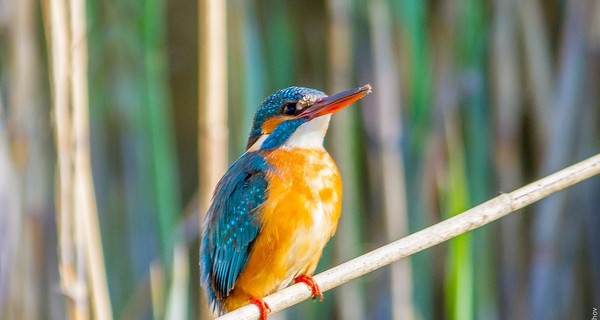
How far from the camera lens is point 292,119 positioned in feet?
8.05

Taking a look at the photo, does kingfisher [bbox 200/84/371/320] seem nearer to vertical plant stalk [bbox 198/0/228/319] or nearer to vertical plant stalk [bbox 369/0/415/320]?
vertical plant stalk [bbox 198/0/228/319]

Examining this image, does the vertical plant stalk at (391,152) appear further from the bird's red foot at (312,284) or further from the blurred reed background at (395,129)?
the bird's red foot at (312,284)

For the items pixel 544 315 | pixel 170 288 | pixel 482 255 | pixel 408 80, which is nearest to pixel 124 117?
pixel 170 288

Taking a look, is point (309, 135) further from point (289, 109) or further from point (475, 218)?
point (475, 218)

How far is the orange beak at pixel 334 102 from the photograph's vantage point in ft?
6.88

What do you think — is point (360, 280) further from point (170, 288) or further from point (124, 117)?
point (124, 117)

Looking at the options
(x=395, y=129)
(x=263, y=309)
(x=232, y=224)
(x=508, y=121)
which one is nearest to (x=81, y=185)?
(x=232, y=224)

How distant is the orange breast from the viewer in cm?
236

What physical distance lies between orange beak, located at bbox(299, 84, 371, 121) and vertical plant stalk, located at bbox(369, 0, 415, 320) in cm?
53

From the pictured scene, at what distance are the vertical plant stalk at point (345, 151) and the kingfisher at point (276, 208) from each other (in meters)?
0.41

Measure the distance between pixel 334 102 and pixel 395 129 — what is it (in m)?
0.67

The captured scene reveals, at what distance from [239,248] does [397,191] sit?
24.2 inches

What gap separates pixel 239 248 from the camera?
2.46 meters

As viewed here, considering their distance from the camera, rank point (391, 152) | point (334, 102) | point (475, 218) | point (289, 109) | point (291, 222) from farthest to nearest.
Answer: point (391, 152) < point (289, 109) < point (291, 222) < point (334, 102) < point (475, 218)
